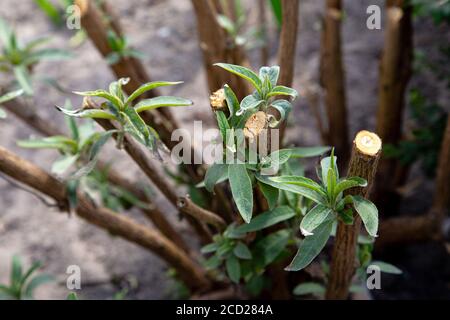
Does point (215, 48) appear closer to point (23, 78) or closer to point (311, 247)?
point (23, 78)

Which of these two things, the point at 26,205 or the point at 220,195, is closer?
the point at 220,195

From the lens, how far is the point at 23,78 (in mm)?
1232

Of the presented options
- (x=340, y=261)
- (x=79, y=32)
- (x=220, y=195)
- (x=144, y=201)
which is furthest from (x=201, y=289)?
(x=79, y=32)

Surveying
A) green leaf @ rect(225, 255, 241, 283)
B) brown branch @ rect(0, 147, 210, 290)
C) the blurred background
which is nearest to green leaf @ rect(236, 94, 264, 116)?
green leaf @ rect(225, 255, 241, 283)

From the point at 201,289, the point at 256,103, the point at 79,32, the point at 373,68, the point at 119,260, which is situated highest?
the point at 79,32

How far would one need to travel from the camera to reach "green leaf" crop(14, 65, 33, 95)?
3.98 ft

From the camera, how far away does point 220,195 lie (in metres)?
1.15

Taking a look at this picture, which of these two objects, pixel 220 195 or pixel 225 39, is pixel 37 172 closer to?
pixel 220 195

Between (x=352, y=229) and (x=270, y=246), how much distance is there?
0.62 ft

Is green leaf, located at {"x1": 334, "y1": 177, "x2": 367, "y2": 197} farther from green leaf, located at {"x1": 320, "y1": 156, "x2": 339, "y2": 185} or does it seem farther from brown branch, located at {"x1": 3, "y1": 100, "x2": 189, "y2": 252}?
brown branch, located at {"x1": 3, "y1": 100, "x2": 189, "y2": 252}

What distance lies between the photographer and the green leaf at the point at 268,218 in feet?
3.05

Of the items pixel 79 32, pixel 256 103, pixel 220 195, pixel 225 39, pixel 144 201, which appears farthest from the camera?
pixel 79 32

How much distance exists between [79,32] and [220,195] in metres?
1.49

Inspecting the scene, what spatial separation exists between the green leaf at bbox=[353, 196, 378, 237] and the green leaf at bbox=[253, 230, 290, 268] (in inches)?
10.4
